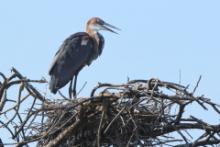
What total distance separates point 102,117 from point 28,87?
2.46 ft

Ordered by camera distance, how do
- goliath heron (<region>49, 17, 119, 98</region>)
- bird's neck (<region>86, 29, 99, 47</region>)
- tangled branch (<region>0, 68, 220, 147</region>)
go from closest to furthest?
tangled branch (<region>0, 68, 220, 147</region>) → goliath heron (<region>49, 17, 119, 98</region>) → bird's neck (<region>86, 29, 99, 47</region>)

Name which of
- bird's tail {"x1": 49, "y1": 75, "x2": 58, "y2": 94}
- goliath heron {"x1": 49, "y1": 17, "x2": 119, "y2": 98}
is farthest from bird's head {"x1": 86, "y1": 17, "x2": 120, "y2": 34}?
bird's tail {"x1": 49, "y1": 75, "x2": 58, "y2": 94}

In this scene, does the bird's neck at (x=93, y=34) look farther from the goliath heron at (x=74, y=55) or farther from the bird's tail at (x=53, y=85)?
the bird's tail at (x=53, y=85)

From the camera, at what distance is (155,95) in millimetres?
6410

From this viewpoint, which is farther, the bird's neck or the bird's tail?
the bird's neck

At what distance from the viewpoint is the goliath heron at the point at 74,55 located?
1012 cm

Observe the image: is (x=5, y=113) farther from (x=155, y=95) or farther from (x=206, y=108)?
(x=206, y=108)

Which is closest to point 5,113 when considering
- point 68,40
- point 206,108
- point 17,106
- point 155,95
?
point 17,106

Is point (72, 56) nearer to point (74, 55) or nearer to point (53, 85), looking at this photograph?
point (74, 55)

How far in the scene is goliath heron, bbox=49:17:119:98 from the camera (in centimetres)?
1012

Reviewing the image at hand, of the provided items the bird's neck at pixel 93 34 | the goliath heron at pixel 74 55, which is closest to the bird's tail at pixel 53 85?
the goliath heron at pixel 74 55

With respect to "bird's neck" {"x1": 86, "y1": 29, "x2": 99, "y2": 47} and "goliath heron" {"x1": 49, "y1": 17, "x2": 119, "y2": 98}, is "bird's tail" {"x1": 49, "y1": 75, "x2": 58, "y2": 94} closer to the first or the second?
"goliath heron" {"x1": 49, "y1": 17, "x2": 119, "y2": 98}

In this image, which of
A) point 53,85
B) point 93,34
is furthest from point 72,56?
point 93,34

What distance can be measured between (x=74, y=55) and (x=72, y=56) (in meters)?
0.06
